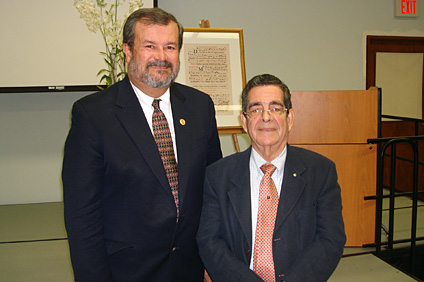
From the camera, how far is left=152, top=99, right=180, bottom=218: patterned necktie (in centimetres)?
144

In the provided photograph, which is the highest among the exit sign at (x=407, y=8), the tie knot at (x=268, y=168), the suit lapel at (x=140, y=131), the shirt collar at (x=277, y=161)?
the exit sign at (x=407, y=8)

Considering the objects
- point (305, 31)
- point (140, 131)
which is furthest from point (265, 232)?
point (305, 31)

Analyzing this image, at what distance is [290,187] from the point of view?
1443mm

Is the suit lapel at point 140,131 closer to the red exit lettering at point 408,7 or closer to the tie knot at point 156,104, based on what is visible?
the tie knot at point 156,104

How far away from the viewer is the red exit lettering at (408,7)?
5070 millimetres

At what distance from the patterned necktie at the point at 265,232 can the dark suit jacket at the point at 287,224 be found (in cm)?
3

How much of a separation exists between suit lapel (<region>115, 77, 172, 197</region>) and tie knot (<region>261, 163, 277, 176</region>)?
397 mm

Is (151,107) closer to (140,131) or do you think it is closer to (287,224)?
(140,131)

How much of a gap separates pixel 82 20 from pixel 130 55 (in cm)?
259

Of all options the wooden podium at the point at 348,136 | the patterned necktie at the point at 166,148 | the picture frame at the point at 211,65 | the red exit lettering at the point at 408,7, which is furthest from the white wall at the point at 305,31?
the patterned necktie at the point at 166,148

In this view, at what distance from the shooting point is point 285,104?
1.52 meters

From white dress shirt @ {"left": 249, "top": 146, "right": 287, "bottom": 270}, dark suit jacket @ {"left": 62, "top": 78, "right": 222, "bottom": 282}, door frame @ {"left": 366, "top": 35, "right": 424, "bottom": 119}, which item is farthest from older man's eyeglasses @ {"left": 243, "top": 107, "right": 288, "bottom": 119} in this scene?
door frame @ {"left": 366, "top": 35, "right": 424, "bottom": 119}

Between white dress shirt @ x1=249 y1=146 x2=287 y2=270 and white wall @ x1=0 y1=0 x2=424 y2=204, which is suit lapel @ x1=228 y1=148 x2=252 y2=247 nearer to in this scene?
white dress shirt @ x1=249 y1=146 x2=287 y2=270

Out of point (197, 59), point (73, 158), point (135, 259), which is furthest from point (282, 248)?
point (197, 59)
